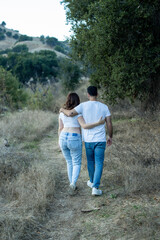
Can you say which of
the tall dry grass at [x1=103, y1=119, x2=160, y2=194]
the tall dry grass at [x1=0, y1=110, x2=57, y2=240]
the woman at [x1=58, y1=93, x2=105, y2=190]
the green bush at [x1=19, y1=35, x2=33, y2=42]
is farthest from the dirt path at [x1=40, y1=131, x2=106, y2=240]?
the green bush at [x1=19, y1=35, x2=33, y2=42]

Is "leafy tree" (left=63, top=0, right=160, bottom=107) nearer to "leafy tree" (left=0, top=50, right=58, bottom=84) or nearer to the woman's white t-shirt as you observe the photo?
the woman's white t-shirt

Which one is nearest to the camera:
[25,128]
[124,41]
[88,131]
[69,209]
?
[69,209]

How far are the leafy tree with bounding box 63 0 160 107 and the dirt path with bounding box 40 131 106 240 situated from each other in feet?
11.1

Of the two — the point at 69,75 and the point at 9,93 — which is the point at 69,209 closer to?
the point at 9,93

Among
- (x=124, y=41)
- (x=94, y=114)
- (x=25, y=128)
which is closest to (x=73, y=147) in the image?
(x=94, y=114)

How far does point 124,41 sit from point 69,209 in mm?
5844

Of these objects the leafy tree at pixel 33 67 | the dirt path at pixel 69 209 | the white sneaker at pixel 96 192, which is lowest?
the dirt path at pixel 69 209

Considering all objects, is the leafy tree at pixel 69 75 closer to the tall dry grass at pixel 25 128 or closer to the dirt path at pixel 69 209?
the tall dry grass at pixel 25 128

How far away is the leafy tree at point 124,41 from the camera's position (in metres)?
7.59

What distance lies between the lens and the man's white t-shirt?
4.65 meters

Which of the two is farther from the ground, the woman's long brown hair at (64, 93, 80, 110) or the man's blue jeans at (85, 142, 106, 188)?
the woman's long brown hair at (64, 93, 80, 110)

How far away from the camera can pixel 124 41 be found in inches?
333

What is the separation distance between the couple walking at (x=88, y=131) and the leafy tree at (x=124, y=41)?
359 cm

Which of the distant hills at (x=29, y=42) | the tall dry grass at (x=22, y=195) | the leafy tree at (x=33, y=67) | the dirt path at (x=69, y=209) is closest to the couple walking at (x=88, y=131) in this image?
the dirt path at (x=69, y=209)
